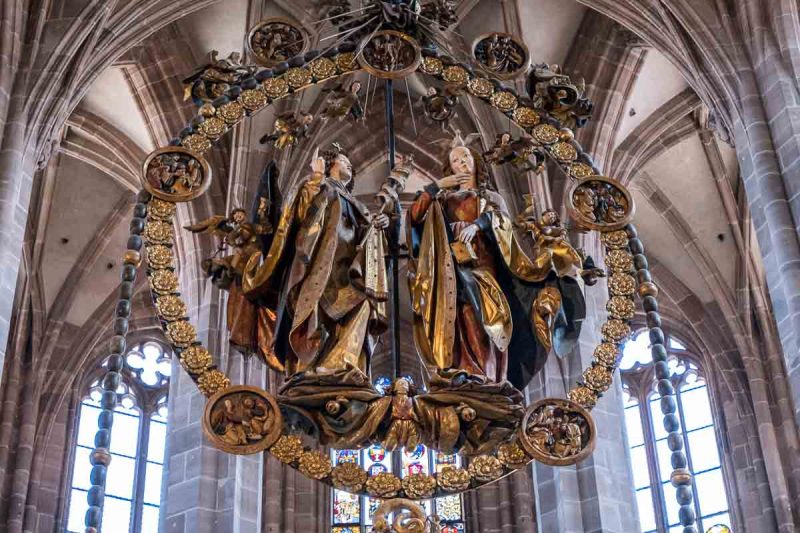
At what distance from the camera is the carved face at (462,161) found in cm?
1018

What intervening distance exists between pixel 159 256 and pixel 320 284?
91 centimetres

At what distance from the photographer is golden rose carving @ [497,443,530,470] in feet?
29.3

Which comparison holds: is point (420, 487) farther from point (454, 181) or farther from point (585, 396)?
point (454, 181)

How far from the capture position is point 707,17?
14.8m

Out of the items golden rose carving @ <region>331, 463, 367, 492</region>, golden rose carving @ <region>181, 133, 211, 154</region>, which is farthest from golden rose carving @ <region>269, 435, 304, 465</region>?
golden rose carving @ <region>181, 133, 211, 154</region>

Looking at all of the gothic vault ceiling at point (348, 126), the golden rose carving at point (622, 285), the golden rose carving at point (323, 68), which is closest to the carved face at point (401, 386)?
the golden rose carving at point (622, 285)

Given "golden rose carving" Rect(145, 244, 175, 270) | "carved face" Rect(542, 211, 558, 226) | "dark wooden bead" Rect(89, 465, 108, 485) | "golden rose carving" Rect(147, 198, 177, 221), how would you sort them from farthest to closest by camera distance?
"carved face" Rect(542, 211, 558, 226)
"golden rose carving" Rect(147, 198, 177, 221)
"golden rose carving" Rect(145, 244, 175, 270)
"dark wooden bead" Rect(89, 465, 108, 485)

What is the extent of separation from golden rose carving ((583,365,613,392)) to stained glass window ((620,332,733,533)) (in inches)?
305

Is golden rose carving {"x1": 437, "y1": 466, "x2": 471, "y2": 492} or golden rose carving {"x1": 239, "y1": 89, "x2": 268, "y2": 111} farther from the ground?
golden rose carving {"x1": 239, "y1": 89, "x2": 268, "y2": 111}

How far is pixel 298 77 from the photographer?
10141 mm

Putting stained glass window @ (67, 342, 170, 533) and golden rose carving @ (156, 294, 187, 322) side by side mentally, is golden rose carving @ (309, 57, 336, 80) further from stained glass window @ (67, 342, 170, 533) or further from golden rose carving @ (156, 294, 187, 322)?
stained glass window @ (67, 342, 170, 533)

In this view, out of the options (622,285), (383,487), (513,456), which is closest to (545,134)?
(622,285)

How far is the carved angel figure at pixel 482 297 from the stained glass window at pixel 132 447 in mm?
8085

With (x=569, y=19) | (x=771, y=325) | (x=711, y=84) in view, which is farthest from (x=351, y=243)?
(x=771, y=325)
